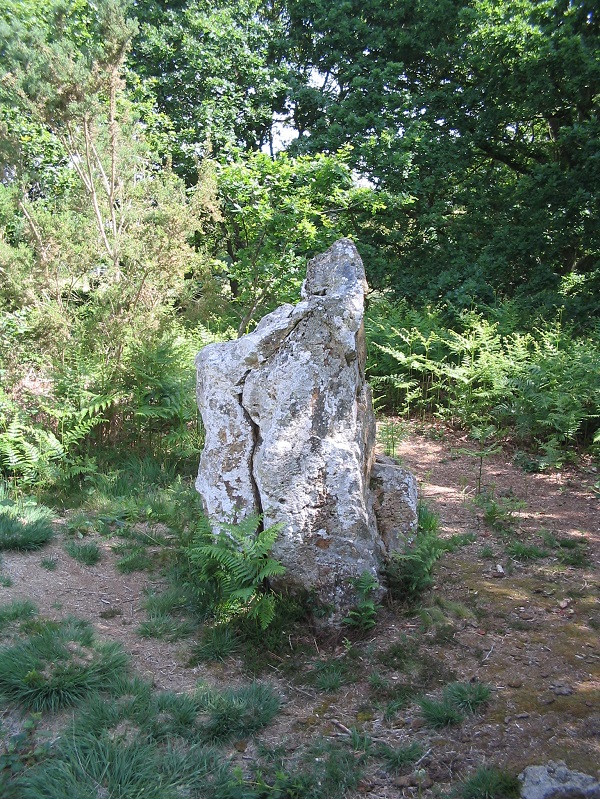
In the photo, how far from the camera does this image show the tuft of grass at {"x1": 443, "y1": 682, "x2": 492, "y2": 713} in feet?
11.0

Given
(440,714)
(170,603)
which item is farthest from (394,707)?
(170,603)

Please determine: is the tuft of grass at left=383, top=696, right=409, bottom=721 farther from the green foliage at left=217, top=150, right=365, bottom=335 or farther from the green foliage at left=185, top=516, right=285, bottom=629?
the green foliage at left=217, top=150, right=365, bottom=335

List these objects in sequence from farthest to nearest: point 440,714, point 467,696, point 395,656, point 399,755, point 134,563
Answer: point 134,563 → point 395,656 → point 467,696 → point 440,714 → point 399,755

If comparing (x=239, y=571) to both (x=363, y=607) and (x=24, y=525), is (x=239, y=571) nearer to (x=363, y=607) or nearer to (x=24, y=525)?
(x=363, y=607)

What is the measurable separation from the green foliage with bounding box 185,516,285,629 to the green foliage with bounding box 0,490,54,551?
5.34ft

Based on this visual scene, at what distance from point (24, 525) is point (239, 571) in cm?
241

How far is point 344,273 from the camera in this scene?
15.1ft

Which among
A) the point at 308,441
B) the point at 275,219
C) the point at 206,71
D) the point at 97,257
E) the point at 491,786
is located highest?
the point at 206,71

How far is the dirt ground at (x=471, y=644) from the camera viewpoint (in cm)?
308

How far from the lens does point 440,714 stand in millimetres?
3275

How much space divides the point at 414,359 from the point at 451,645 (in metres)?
6.00

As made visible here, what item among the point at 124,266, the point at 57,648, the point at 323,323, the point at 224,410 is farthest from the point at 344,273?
the point at 124,266

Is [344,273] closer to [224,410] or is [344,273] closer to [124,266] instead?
[224,410]

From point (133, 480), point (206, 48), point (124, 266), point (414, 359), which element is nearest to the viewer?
point (133, 480)
